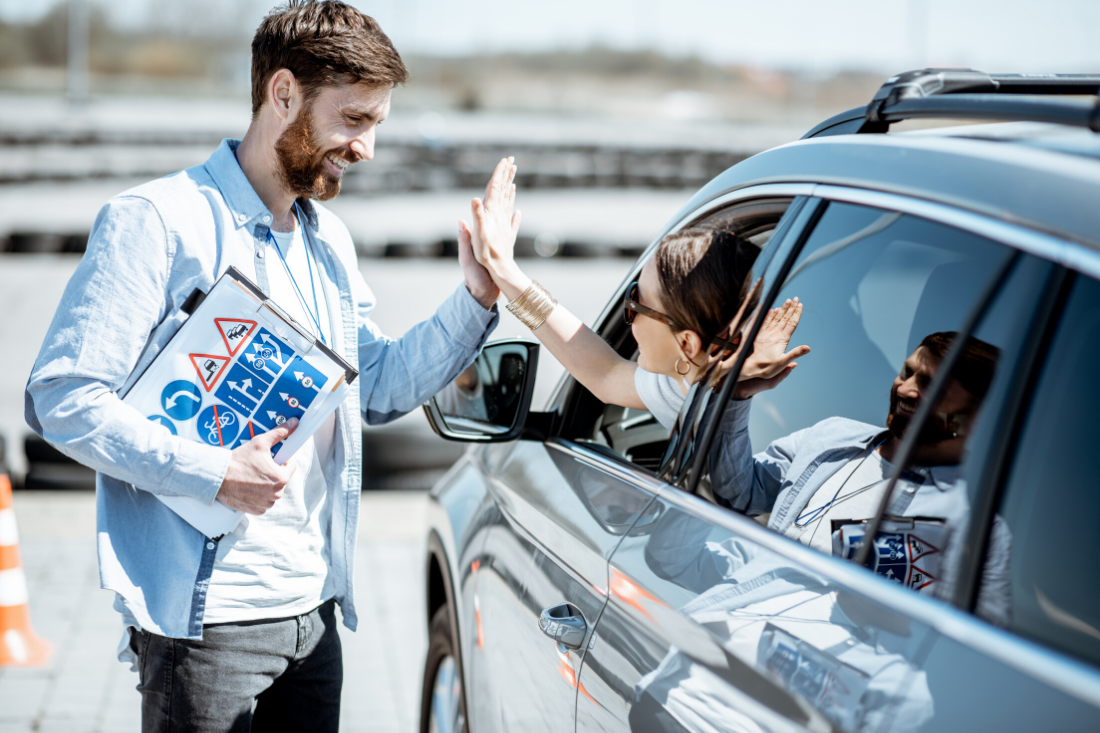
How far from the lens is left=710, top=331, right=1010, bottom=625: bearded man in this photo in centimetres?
132

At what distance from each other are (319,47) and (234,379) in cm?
74

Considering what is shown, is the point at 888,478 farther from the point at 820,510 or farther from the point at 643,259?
the point at 643,259

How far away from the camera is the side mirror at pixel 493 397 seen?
8.72 ft

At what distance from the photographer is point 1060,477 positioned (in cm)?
124

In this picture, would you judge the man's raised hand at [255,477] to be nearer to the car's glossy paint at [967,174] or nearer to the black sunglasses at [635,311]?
the black sunglasses at [635,311]

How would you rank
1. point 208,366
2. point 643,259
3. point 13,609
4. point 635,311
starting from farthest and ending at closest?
point 13,609 < point 643,259 < point 635,311 < point 208,366

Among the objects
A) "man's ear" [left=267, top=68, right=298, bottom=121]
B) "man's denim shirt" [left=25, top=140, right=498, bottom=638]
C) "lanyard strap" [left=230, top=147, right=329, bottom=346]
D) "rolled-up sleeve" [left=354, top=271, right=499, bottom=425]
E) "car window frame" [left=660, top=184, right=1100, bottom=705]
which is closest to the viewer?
"car window frame" [left=660, top=184, right=1100, bottom=705]

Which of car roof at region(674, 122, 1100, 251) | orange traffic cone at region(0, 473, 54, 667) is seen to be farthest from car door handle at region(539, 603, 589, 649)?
orange traffic cone at region(0, 473, 54, 667)

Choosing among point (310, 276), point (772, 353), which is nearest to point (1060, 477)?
point (772, 353)

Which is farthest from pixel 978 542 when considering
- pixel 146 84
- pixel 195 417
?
pixel 146 84

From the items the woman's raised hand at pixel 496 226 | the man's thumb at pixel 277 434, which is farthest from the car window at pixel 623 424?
the man's thumb at pixel 277 434

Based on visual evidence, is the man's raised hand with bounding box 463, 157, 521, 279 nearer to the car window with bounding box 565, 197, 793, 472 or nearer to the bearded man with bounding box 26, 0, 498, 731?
the bearded man with bounding box 26, 0, 498, 731

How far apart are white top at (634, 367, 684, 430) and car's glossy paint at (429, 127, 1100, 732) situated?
0.14 m

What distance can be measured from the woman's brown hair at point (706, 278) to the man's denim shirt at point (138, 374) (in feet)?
2.72
